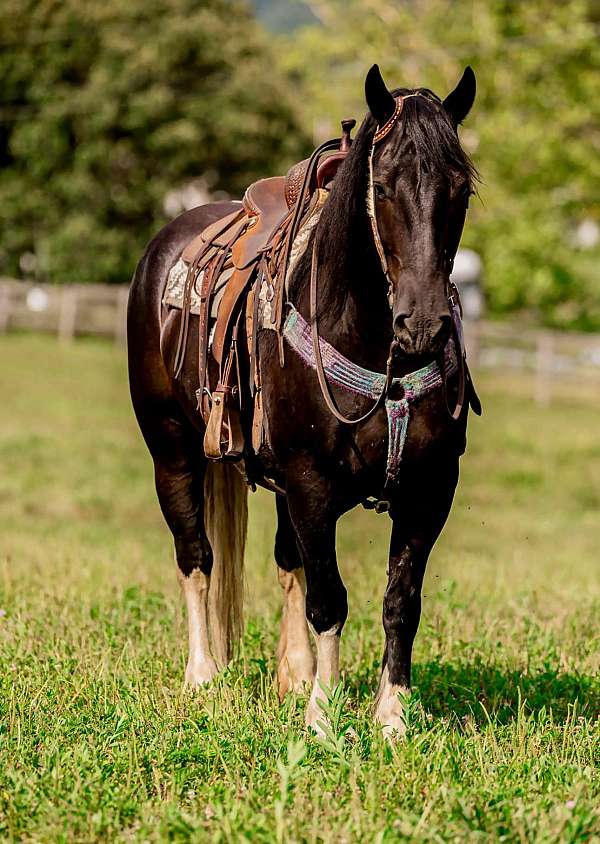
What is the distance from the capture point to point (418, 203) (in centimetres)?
370

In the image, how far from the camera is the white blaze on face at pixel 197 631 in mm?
5262

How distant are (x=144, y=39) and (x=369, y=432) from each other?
115 feet

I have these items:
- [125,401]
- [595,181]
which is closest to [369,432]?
[125,401]

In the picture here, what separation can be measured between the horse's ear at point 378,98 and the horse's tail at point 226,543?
7.56 feet

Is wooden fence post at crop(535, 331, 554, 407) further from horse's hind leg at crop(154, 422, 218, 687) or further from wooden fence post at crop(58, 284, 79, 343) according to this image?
horse's hind leg at crop(154, 422, 218, 687)

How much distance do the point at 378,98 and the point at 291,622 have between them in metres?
2.46

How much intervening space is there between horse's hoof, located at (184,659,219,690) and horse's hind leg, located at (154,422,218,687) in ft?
0.58

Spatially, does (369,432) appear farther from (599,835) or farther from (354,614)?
(354,614)

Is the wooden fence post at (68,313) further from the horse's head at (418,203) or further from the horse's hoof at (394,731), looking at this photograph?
the horse's head at (418,203)

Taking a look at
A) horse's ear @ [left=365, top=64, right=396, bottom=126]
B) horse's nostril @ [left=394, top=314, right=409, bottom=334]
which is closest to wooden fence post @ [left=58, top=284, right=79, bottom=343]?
horse's ear @ [left=365, top=64, right=396, bottom=126]

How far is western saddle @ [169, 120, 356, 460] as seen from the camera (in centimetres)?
465

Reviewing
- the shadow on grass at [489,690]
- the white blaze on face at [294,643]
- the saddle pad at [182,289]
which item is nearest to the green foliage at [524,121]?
the saddle pad at [182,289]

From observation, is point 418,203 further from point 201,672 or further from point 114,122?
point 114,122

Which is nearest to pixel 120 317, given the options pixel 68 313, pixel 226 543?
pixel 68 313
